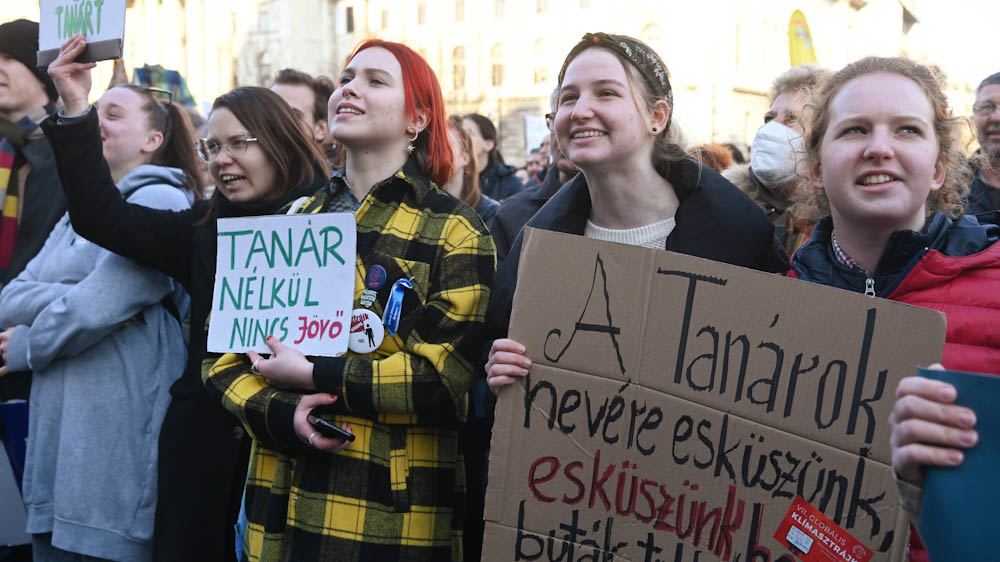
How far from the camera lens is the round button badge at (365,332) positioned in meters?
2.30

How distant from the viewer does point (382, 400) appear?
220 centimetres

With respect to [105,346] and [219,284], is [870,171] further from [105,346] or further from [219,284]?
[105,346]

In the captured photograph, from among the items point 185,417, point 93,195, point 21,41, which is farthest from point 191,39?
point 185,417

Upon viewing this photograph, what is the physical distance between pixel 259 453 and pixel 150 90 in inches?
78.1

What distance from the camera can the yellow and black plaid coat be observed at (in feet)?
7.32

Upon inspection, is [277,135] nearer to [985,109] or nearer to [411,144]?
[411,144]

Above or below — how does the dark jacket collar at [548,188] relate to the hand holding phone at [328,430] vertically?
above

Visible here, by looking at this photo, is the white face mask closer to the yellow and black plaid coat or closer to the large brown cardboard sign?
the yellow and black plaid coat

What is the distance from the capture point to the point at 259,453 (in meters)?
2.43

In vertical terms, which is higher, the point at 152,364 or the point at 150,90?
the point at 150,90

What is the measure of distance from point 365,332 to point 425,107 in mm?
723

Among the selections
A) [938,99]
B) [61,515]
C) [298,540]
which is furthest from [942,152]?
[61,515]

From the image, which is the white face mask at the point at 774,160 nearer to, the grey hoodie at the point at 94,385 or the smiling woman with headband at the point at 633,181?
the smiling woman with headband at the point at 633,181

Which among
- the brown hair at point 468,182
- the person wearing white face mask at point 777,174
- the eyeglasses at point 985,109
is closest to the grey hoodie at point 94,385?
the brown hair at point 468,182
